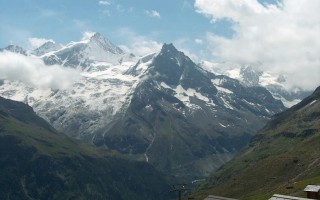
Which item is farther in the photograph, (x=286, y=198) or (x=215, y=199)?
(x=215, y=199)

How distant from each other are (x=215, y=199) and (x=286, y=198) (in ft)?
94.4

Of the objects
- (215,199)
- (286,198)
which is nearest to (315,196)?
(286,198)

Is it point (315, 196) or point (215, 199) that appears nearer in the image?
point (315, 196)

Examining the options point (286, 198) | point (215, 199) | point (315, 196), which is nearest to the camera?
point (286, 198)

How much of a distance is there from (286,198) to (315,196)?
406 inches

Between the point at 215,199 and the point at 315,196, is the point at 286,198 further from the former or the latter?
the point at 215,199

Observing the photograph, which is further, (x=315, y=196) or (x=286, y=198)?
(x=315, y=196)

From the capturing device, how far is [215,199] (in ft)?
412

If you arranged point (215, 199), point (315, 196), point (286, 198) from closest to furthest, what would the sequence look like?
point (286, 198) → point (315, 196) → point (215, 199)

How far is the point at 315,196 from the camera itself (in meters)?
106

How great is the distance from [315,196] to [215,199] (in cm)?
2679

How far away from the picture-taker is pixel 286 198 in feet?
326
